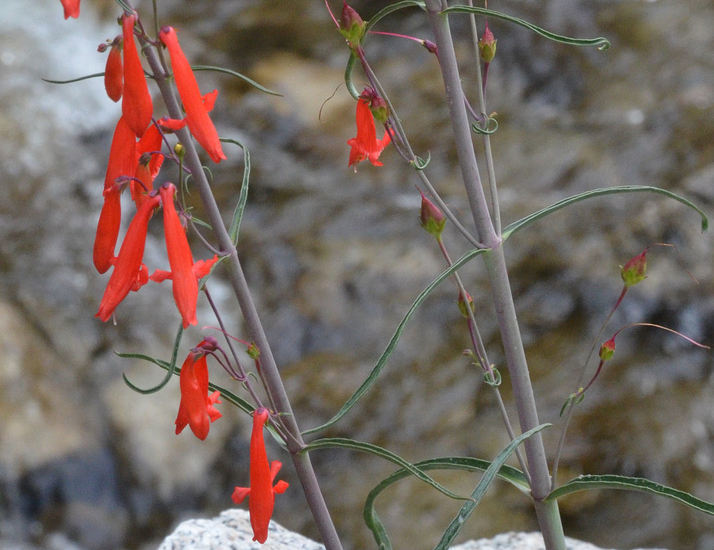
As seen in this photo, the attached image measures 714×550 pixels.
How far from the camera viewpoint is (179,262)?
1.02 m

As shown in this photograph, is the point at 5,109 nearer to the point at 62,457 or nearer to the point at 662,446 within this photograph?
the point at 62,457

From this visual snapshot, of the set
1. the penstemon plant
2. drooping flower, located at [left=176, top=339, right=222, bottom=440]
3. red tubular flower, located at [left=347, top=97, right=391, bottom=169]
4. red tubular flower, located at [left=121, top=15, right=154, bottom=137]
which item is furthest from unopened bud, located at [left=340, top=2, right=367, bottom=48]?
drooping flower, located at [left=176, top=339, right=222, bottom=440]

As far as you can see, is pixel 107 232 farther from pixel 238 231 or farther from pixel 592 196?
pixel 592 196

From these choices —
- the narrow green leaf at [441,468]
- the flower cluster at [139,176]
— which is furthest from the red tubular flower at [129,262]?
the narrow green leaf at [441,468]

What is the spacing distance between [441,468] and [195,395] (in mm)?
419

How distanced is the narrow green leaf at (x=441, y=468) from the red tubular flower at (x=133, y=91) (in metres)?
0.61

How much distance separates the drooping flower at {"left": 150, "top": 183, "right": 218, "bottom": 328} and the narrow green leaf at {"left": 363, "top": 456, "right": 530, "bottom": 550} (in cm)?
42

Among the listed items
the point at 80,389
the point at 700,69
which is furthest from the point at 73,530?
the point at 700,69

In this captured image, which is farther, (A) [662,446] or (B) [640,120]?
(B) [640,120]

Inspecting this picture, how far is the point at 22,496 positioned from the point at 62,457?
0.80ft

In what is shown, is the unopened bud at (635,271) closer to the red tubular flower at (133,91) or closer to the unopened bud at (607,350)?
the unopened bud at (607,350)

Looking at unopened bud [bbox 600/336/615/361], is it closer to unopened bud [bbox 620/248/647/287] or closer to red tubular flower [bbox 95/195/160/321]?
unopened bud [bbox 620/248/647/287]

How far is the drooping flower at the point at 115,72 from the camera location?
3.30 ft

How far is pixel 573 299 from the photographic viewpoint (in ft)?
14.9
